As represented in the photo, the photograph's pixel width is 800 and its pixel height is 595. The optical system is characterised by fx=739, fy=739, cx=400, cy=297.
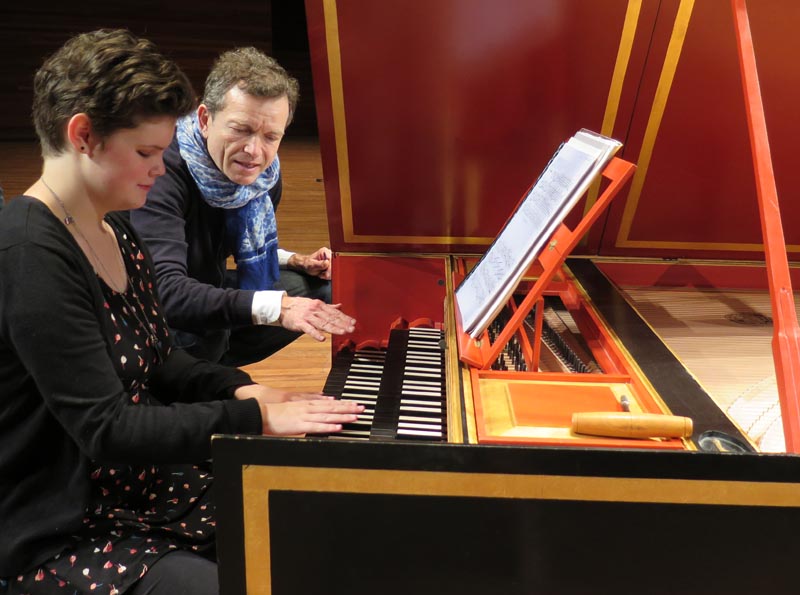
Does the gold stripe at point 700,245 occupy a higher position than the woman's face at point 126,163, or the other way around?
the woman's face at point 126,163

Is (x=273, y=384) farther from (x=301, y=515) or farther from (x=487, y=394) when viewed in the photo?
(x=301, y=515)

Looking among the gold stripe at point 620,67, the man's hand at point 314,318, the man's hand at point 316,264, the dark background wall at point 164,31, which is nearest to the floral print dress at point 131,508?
the man's hand at point 314,318

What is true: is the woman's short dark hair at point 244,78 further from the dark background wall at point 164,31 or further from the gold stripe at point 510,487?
the dark background wall at point 164,31

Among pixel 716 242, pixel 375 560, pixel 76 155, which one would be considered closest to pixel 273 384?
pixel 716 242

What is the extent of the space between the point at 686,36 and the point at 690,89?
0.16 m

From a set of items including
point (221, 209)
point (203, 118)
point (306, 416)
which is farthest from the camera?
point (221, 209)

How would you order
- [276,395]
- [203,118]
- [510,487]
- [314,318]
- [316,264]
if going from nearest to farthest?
[510,487] → [276,395] → [314,318] → [203,118] → [316,264]

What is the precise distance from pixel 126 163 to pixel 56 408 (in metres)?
0.43

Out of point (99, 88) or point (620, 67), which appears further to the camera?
point (620, 67)

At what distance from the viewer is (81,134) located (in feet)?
4.01

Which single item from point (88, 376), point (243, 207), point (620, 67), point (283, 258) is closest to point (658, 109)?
point (620, 67)

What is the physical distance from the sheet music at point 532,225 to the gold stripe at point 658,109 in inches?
19.1

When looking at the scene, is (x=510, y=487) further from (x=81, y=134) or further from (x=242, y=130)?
(x=242, y=130)

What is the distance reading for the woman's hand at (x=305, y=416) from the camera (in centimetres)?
136
